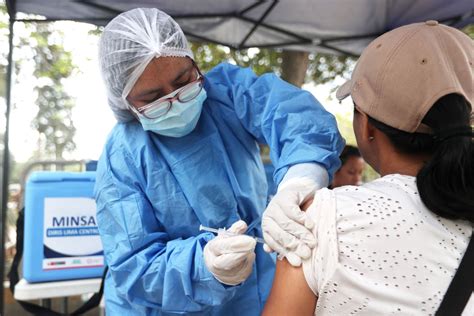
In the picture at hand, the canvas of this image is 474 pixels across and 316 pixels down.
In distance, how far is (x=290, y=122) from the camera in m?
1.48

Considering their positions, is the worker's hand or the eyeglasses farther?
the eyeglasses

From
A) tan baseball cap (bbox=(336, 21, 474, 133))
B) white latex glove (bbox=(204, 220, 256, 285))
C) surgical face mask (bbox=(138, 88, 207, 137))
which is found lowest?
white latex glove (bbox=(204, 220, 256, 285))

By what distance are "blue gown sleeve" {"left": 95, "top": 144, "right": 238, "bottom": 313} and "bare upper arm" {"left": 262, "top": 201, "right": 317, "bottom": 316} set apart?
35 centimetres

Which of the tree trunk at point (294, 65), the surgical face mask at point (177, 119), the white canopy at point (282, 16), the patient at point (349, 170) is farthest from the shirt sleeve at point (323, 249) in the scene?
the tree trunk at point (294, 65)

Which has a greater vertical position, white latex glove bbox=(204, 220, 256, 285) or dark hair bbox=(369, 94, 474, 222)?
dark hair bbox=(369, 94, 474, 222)

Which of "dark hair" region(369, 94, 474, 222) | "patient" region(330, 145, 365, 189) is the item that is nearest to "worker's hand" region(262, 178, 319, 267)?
"dark hair" region(369, 94, 474, 222)

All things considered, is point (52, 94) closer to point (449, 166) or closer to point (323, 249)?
point (323, 249)

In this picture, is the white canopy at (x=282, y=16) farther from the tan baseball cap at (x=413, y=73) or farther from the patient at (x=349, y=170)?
the tan baseball cap at (x=413, y=73)

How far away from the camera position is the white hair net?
154 cm

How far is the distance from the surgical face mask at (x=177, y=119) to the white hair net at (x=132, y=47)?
0.14 m

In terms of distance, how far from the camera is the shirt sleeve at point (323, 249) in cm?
90

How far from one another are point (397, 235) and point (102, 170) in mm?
1092

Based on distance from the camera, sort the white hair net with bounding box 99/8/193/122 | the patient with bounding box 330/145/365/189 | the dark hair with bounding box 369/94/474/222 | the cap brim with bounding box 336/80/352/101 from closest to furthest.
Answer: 1. the dark hair with bounding box 369/94/474/222
2. the cap brim with bounding box 336/80/352/101
3. the white hair net with bounding box 99/8/193/122
4. the patient with bounding box 330/145/365/189

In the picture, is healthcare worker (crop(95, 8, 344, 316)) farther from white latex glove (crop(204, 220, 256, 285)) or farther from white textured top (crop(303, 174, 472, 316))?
white textured top (crop(303, 174, 472, 316))
